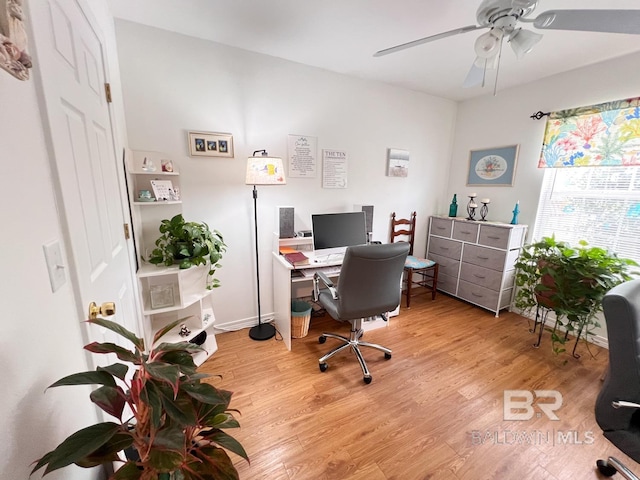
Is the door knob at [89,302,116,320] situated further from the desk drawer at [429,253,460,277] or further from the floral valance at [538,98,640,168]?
the floral valance at [538,98,640,168]

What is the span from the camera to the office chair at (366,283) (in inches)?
66.3

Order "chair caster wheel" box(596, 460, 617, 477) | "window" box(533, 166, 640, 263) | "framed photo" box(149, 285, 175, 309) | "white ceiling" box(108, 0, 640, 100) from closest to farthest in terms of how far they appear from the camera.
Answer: "chair caster wheel" box(596, 460, 617, 477)
"white ceiling" box(108, 0, 640, 100)
"framed photo" box(149, 285, 175, 309)
"window" box(533, 166, 640, 263)

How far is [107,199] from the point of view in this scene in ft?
4.01

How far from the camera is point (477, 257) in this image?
9.51ft

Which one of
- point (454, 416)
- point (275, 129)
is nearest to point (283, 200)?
point (275, 129)

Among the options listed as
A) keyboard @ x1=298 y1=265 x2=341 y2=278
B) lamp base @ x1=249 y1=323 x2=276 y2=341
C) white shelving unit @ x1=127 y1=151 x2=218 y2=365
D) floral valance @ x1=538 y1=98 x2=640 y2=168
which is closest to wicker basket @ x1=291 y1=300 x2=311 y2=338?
lamp base @ x1=249 y1=323 x2=276 y2=341

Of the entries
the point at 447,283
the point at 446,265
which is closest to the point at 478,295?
the point at 447,283

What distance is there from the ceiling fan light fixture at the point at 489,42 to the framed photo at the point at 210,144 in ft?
5.97

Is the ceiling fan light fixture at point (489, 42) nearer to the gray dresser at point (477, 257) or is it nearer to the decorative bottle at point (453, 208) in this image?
the gray dresser at point (477, 257)

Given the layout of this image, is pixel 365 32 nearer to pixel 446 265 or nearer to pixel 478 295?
pixel 446 265

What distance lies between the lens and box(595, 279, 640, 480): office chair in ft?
3.33

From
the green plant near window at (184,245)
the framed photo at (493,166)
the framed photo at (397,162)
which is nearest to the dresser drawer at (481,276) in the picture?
the framed photo at (493,166)

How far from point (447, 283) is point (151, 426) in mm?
3387

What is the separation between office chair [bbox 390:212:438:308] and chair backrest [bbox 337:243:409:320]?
1.14 meters
